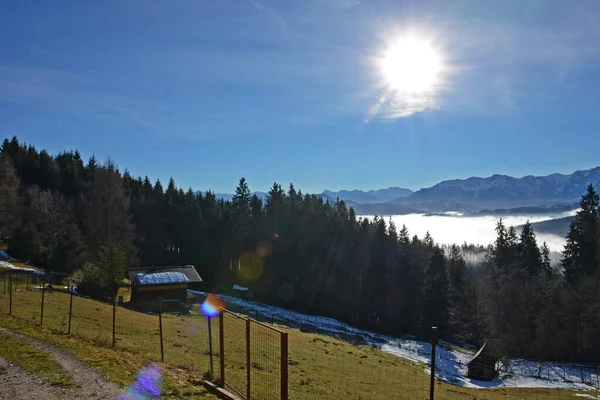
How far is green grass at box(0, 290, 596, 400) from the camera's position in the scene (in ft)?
47.5

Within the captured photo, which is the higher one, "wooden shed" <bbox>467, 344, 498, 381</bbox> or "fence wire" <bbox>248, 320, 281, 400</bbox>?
"fence wire" <bbox>248, 320, 281, 400</bbox>

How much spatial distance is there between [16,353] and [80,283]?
36.2m

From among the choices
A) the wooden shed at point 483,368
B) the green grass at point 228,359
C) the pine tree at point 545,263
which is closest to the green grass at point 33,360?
the green grass at point 228,359

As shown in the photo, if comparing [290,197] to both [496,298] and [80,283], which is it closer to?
[496,298]

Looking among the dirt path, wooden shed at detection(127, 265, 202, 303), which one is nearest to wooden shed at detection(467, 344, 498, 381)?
wooden shed at detection(127, 265, 202, 303)

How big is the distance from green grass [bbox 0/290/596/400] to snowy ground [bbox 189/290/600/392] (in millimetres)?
5150

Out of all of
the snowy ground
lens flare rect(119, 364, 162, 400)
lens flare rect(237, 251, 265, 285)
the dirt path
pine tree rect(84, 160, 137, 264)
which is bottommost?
the snowy ground

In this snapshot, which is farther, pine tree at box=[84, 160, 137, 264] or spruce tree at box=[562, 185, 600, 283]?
spruce tree at box=[562, 185, 600, 283]

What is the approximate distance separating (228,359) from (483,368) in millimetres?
34689

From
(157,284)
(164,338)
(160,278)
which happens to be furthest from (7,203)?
(164,338)

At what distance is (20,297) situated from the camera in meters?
30.0

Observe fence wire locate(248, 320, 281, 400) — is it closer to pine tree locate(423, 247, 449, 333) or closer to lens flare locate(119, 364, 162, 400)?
lens flare locate(119, 364, 162, 400)

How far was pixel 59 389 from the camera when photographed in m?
10.4

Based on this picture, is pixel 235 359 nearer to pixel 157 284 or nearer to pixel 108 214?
pixel 157 284
